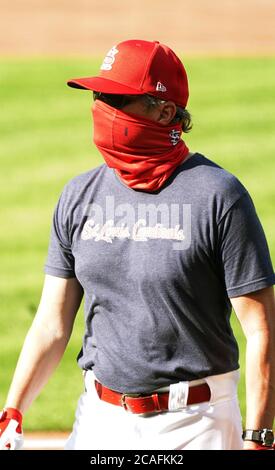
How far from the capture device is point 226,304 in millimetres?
3941

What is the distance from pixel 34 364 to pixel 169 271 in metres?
0.68

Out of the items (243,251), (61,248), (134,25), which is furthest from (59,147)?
(243,251)

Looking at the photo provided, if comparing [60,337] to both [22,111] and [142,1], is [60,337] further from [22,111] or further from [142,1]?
[142,1]

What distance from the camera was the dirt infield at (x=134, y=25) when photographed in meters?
17.9

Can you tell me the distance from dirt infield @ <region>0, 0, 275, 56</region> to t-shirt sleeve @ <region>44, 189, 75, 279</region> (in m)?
13.6

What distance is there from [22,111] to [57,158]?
1674 millimetres

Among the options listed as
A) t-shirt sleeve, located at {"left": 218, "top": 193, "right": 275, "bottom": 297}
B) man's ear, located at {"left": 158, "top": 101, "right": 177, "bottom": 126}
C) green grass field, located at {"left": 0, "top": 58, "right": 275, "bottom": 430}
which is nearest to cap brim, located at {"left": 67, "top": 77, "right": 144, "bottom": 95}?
man's ear, located at {"left": 158, "top": 101, "right": 177, "bottom": 126}

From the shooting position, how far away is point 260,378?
3.75 m

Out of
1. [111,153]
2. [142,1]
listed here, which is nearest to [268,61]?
[142,1]

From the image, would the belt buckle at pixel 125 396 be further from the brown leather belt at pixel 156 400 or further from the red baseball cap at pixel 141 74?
the red baseball cap at pixel 141 74

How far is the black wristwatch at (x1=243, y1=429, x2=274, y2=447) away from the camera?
146 inches

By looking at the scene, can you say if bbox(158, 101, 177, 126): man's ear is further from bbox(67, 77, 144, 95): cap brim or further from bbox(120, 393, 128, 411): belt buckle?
bbox(120, 393, 128, 411): belt buckle

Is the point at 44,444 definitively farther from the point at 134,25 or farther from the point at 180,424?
the point at 134,25
